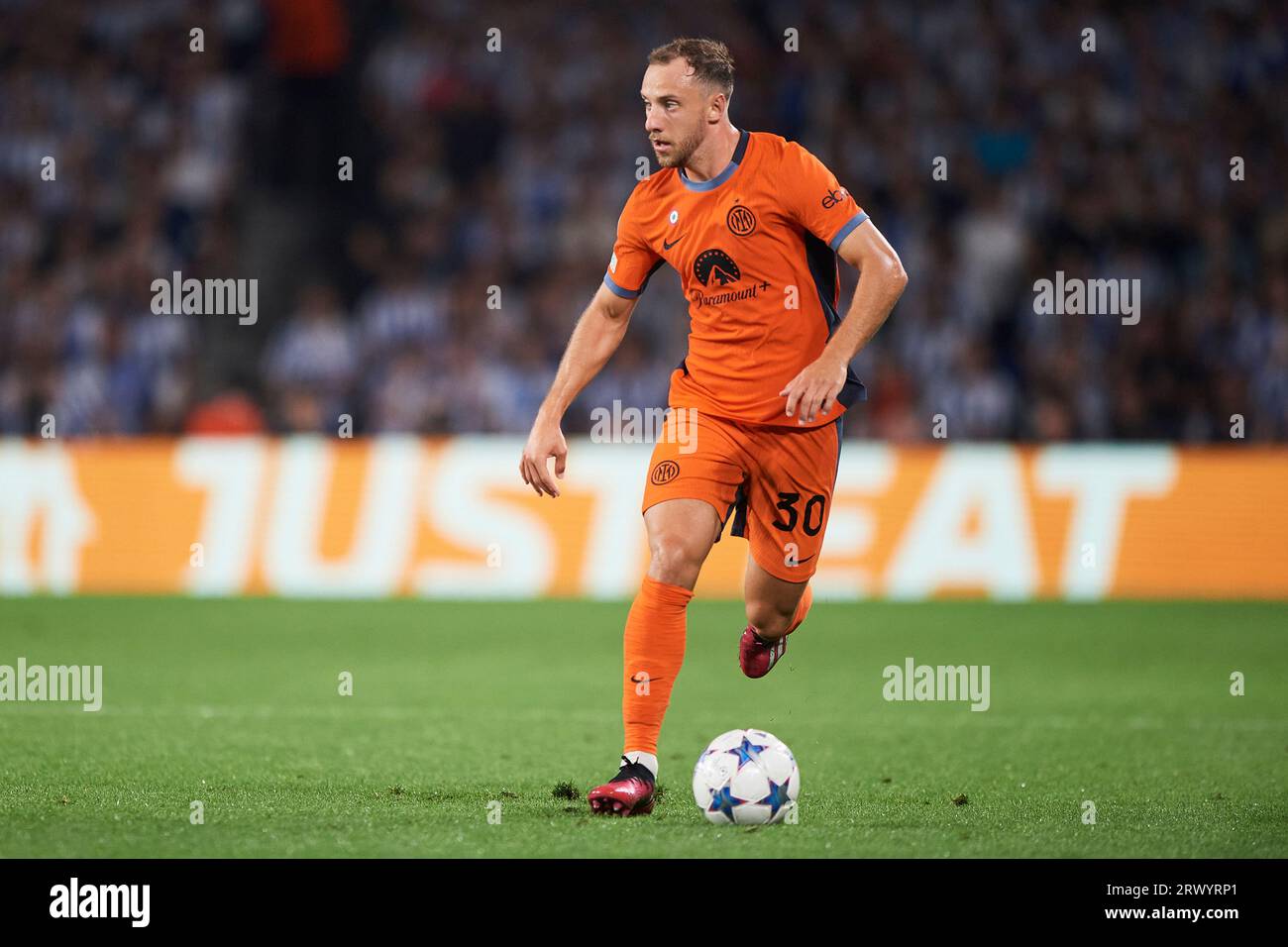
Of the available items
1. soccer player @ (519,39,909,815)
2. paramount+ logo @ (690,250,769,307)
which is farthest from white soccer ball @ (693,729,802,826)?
paramount+ logo @ (690,250,769,307)

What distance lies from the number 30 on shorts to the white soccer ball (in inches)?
36.2

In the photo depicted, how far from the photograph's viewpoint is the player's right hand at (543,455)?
5.80m

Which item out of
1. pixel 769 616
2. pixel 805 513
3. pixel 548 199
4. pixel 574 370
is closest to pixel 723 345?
pixel 574 370

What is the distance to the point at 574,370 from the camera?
19.8ft

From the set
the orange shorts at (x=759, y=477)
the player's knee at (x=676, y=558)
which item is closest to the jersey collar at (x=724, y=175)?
the orange shorts at (x=759, y=477)

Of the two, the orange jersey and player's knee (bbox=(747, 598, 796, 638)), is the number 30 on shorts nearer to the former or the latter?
the orange jersey

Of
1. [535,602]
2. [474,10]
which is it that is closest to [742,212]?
[535,602]

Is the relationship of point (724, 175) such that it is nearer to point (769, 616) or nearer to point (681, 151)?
point (681, 151)

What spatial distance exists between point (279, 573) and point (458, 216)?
18.4 ft

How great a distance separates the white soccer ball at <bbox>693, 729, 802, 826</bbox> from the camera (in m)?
5.29

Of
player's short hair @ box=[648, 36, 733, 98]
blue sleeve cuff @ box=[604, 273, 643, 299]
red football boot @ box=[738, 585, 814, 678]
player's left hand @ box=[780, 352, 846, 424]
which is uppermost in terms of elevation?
player's short hair @ box=[648, 36, 733, 98]

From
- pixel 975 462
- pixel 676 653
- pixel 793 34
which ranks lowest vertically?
pixel 676 653

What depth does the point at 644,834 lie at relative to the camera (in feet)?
16.6
